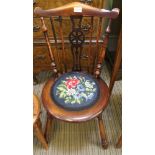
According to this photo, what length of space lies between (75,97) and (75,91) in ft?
0.17

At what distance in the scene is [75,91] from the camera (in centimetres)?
140

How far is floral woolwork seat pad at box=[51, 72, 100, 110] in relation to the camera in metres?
1.34

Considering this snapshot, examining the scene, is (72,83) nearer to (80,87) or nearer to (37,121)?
(80,87)

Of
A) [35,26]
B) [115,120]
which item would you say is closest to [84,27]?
[35,26]

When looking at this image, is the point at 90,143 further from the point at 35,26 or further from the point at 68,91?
the point at 35,26

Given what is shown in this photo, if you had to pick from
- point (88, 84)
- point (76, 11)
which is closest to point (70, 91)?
point (88, 84)

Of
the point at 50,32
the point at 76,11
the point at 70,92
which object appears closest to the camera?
the point at 76,11

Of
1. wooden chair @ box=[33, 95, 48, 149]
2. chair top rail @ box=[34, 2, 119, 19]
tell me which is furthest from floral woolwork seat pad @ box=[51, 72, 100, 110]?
chair top rail @ box=[34, 2, 119, 19]

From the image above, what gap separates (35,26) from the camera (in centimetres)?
172

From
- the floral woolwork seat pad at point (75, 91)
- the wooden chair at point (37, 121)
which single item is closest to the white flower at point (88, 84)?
the floral woolwork seat pad at point (75, 91)

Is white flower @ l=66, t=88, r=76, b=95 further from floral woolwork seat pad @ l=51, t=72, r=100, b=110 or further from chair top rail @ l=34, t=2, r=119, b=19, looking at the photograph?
chair top rail @ l=34, t=2, r=119, b=19
